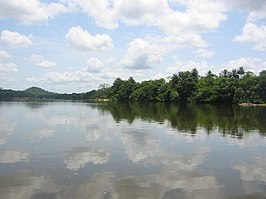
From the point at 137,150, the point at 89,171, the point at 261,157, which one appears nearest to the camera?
the point at 89,171

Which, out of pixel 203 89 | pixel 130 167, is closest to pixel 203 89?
pixel 203 89

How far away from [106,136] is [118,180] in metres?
13.7

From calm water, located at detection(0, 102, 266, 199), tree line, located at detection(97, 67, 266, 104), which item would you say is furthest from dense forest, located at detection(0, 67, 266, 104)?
calm water, located at detection(0, 102, 266, 199)

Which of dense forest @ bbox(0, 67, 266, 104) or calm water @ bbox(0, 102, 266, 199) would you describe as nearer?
calm water @ bbox(0, 102, 266, 199)

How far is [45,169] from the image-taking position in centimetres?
1623

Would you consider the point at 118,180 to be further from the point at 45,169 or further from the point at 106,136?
the point at 106,136

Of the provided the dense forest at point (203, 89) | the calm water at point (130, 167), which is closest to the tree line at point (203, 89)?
the dense forest at point (203, 89)

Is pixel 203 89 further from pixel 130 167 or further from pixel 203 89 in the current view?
pixel 130 167

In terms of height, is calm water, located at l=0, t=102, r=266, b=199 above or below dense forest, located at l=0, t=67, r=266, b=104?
below

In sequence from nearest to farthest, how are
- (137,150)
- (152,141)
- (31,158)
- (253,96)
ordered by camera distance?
(31,158) < (137,150) < (152,141) < (253,96)

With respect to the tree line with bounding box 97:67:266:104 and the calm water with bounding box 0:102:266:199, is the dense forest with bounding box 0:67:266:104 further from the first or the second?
the calm water with bounding box 0:102:266:199

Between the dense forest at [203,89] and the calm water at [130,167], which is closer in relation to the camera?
the calm water at [130,167]

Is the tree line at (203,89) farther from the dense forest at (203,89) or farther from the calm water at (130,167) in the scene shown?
the calm water at (130,167)

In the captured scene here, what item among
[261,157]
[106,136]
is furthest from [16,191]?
[106,136]
